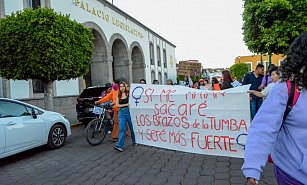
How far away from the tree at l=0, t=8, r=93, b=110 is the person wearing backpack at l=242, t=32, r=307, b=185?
33.1 ft

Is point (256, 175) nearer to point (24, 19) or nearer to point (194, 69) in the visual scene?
point (24, 19)

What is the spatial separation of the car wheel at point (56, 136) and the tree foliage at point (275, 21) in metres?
10.3

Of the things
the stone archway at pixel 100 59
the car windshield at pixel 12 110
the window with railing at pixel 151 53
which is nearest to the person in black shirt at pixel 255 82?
the car windshield at pixel 12 110

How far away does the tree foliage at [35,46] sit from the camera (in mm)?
10789

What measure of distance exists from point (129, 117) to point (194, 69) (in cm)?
1986

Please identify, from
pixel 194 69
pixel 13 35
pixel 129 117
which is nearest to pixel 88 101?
pixel 13 35

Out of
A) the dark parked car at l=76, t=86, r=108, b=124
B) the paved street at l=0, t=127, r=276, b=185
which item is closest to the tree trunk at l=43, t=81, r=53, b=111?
the dark parked car at l=76, t=86, r=108, b=124

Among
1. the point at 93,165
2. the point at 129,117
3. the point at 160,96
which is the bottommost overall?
the point at 93,165

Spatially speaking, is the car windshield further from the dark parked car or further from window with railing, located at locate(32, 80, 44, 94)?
window with railing, located at locate(32, 80, 44, 94)

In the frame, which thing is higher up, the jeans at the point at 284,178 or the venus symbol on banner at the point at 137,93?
the venus symbol on banner at the point at 137,93

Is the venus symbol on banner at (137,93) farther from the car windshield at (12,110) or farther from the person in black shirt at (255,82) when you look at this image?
the person in black shirt at (255,82)

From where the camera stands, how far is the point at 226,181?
4.59m

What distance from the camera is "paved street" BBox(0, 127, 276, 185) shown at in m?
4.87

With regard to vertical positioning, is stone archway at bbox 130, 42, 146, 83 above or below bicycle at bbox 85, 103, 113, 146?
above
